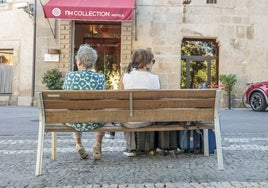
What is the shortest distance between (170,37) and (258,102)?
5.59 meters

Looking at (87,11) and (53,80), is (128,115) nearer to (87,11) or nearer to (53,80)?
(87,11)

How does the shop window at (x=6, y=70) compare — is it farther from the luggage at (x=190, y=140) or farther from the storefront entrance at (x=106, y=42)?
the luggage at (x=190, y=140)

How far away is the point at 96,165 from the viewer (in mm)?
5020

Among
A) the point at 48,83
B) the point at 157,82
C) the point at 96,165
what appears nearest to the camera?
the point at 96,165

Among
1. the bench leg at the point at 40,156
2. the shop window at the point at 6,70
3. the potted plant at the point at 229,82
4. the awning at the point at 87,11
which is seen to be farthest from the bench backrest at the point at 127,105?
the shop window at the point at 6,70

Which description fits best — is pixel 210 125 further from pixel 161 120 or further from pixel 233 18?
pixel 233 18

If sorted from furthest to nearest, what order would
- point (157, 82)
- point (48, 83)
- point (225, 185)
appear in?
point (48, 83) < point (157, 82) < point (225, 185)

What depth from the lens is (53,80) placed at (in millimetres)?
18922

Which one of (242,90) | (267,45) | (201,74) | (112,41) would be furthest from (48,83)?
(267,45)

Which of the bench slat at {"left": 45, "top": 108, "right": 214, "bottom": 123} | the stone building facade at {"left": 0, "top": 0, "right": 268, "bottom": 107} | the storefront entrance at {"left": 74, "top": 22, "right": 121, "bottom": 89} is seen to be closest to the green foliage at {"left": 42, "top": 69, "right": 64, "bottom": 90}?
the stone building facade at {"left": 0, "top": 0, "right": 268, "bottom": 107}

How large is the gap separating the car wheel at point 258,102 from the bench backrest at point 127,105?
37.9 ft

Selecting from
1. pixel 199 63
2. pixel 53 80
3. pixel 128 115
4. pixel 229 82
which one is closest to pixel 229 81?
pixel 229 82

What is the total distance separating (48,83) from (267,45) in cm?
1006

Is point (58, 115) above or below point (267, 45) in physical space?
below
